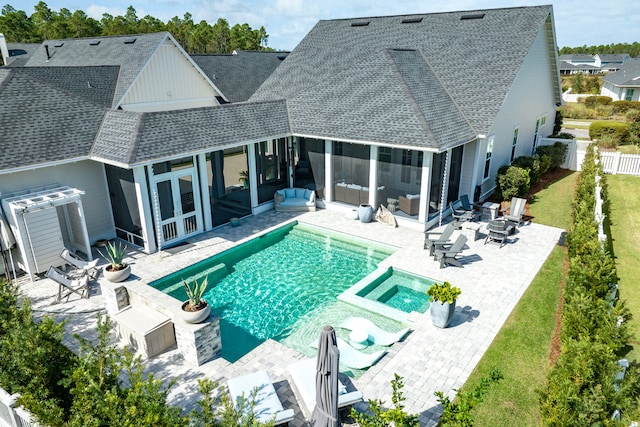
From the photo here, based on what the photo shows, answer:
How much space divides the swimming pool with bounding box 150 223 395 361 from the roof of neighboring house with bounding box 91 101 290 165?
4451 mm

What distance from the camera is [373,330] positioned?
37.7ft

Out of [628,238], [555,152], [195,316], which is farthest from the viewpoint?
[555,152]

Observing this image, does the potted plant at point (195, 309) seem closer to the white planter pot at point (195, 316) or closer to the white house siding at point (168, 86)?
the white planter pot at point (195, 316)

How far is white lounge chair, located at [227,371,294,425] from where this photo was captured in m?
7.82

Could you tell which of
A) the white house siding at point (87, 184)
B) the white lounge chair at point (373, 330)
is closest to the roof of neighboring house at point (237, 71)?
the white house siding at point (87, 184)

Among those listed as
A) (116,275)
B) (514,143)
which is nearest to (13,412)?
(116,275)

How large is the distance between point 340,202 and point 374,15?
15.2m

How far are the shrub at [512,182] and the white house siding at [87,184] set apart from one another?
1855cm

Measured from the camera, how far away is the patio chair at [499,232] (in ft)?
53.6

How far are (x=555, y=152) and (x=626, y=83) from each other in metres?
39.7

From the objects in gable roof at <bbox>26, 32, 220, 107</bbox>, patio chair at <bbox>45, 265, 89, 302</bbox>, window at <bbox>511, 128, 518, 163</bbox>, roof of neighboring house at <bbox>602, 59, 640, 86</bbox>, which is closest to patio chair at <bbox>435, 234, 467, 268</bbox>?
window at <bbox>511, 128, 518, 163</bbox>

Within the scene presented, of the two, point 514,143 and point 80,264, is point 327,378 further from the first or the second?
point 514,143

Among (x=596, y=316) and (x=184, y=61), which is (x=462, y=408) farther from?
(x=184, y=61)

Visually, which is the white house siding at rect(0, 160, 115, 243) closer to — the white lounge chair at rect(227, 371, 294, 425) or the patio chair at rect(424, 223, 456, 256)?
the white lounge chair at rect(227, 371, 294, 425)
